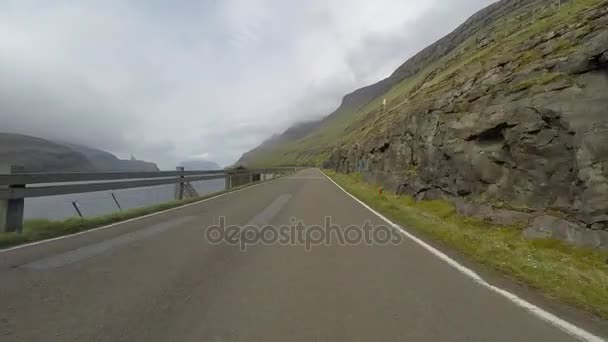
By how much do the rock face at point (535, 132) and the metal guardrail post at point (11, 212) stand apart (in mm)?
11588

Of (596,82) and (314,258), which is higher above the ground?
(596,82)

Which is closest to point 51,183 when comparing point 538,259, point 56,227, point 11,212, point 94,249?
point 56,227

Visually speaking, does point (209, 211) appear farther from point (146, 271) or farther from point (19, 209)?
point (146, 271)

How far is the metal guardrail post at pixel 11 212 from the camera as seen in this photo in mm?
6672

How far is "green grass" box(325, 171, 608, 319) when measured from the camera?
4375 mm

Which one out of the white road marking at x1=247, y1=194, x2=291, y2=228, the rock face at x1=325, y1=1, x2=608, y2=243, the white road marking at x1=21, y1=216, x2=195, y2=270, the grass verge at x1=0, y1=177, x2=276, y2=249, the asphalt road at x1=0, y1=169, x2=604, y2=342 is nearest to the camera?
the asphalt road at x1=0, y1=169, x2=604, y2=342

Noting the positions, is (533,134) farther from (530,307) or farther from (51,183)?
(51,183)

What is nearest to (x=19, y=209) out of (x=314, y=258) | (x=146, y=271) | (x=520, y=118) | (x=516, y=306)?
(x=146, y=271)

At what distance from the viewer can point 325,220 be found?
33.5 ft

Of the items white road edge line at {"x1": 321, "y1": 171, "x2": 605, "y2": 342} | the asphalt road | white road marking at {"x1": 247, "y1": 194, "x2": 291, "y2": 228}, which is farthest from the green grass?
white road marking at {"x1": 247, "y1": 194, "x2": 291, "y2": 228}

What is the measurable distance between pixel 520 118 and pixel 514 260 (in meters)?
5.88

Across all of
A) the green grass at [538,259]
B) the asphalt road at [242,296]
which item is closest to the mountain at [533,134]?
the green grass at [538,259]

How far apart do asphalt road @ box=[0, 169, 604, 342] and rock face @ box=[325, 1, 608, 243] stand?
168 inches

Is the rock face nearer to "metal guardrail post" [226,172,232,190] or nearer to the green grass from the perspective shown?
the green grass
